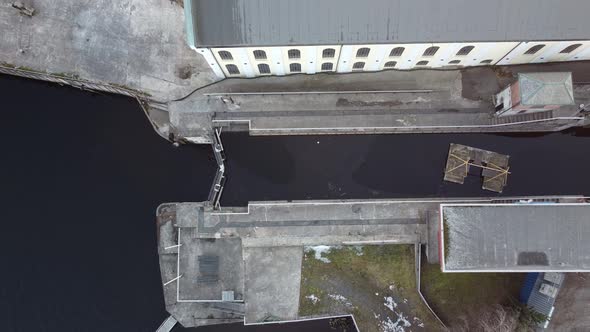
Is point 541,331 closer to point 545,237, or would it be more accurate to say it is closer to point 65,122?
point 545,237

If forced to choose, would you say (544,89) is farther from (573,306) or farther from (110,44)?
(110,44)

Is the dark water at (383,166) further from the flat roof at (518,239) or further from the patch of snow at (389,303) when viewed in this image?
the patch of snow at (389,303)

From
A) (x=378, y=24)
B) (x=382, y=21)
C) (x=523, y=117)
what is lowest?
(x=523, y=117)

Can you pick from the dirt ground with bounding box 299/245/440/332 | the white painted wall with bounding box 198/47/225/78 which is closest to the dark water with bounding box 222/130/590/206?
the dirt ground with bounding box 299/245/440/332

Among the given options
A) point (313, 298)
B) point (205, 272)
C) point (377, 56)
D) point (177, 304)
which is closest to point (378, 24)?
point (377, 56)

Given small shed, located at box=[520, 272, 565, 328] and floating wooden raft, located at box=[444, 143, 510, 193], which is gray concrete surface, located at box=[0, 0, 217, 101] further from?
small shed, located at box=[520, 272, 565, 328]

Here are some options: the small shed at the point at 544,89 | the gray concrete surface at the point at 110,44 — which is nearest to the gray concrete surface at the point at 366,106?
the gray concrete surface at the point at 110,44
